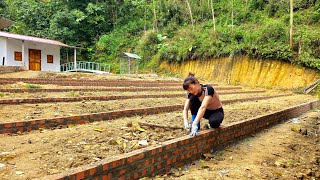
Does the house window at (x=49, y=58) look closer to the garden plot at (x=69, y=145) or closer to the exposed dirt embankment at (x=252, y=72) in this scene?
the exposed dirt embankment at (x=252, y=72)

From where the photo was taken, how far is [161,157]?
3455 mm

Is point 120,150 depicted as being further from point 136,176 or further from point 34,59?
point 34,59

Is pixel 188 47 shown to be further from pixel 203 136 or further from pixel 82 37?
pixel 203 136

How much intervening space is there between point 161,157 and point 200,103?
1.40 meters

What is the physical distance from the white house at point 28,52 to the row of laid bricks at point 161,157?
16.3 meters

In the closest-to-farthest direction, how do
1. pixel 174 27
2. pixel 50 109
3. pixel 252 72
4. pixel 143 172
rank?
pixel 143 172, pixel 50 109, pixel 252 72, pixel 174 27

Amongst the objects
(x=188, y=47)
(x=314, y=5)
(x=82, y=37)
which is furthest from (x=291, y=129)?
(x=82, y=37)

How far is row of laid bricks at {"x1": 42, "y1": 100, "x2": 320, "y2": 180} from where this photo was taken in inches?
106

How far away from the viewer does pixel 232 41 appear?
19.9 meters

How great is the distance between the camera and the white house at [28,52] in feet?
61.1

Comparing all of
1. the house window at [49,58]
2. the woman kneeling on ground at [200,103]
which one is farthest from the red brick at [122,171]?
the house window at [49,58]

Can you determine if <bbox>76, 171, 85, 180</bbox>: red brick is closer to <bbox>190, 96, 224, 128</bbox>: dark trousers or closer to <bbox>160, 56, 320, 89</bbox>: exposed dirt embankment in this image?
<bbox>190, 96, 224, 128</bbox>: dark trousers

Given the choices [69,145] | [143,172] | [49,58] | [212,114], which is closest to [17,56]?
[49,58]

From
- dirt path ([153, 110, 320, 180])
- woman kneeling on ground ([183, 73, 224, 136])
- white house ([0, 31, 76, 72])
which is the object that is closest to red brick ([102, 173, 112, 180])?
dirt path ([153, 110, 320, 180])
